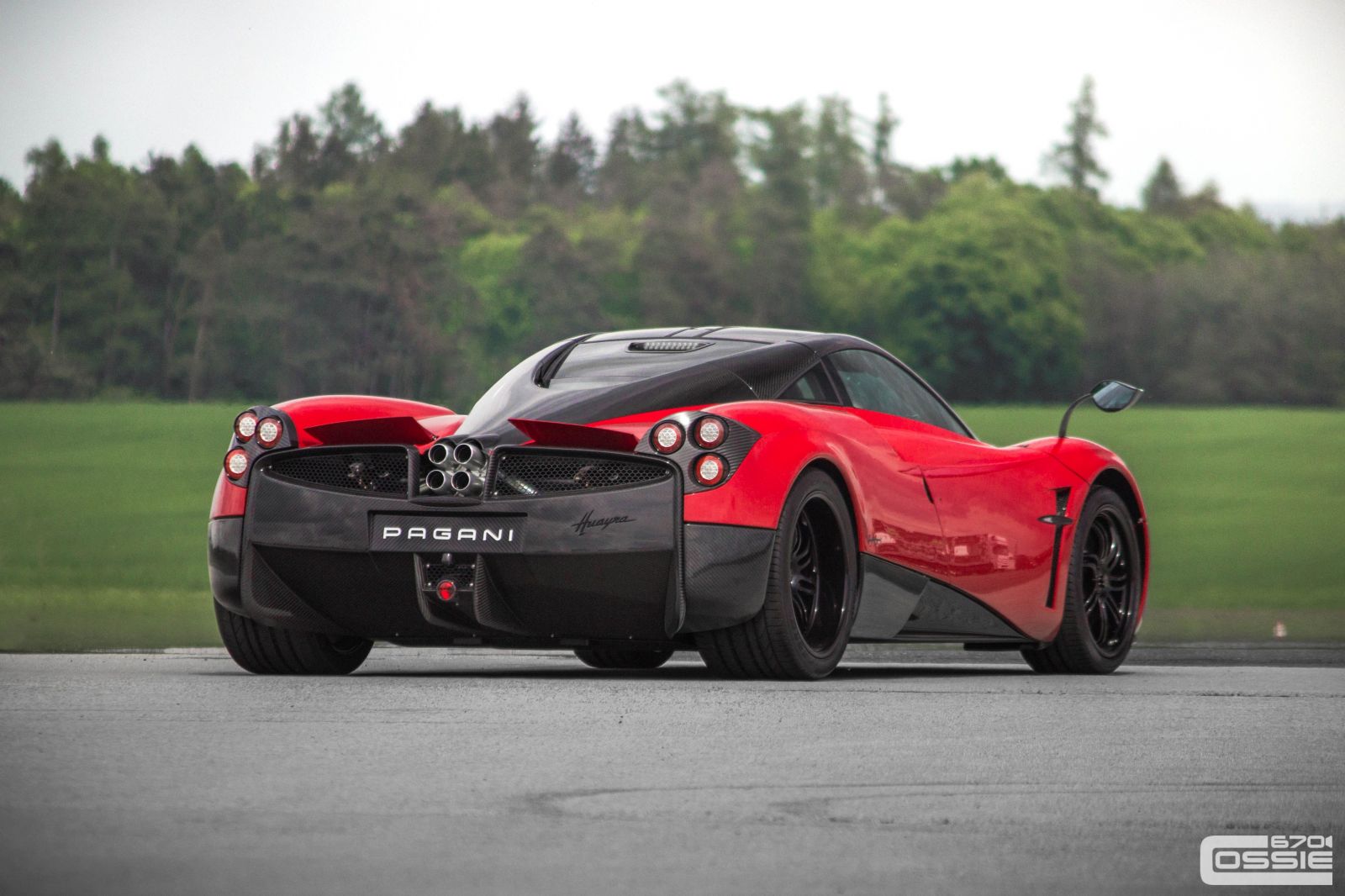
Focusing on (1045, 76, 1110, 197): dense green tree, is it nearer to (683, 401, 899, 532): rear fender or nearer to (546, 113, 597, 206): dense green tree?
(546, 113, 597, 206): dense green tree

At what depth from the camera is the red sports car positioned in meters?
6.95

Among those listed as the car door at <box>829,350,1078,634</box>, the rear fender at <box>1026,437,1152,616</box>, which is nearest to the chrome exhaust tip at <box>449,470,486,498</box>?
the car door at <box>829,350,1078,634</box>

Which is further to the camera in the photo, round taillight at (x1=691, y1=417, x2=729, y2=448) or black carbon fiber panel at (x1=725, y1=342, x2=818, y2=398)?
black carbon fiber panel at (x1=725, y1=342, x2=818, y2=398)

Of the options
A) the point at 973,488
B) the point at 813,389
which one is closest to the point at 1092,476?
the point at 973,488

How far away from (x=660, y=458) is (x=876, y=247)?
10507cm

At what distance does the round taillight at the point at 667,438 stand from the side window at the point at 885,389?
51.8 inches

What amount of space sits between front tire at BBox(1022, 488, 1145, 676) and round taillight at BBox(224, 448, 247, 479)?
146 inches

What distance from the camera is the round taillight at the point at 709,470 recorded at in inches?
274

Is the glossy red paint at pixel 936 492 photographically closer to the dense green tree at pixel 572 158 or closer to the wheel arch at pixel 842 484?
the wheel arch at pixel 842 484

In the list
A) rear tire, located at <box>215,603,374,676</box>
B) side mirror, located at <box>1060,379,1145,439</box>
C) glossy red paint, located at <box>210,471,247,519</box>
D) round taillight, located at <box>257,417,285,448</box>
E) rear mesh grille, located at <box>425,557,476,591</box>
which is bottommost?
rear tire, located at <box>215,603,374,676</box>

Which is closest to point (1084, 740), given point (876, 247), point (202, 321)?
point (202, 321)

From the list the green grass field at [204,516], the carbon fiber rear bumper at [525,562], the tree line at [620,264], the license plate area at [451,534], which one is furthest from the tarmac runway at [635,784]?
the tree line at [620,264]

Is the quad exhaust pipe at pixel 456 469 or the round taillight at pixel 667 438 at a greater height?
the round taillight at pixel 667 438

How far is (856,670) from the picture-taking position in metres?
8.91
